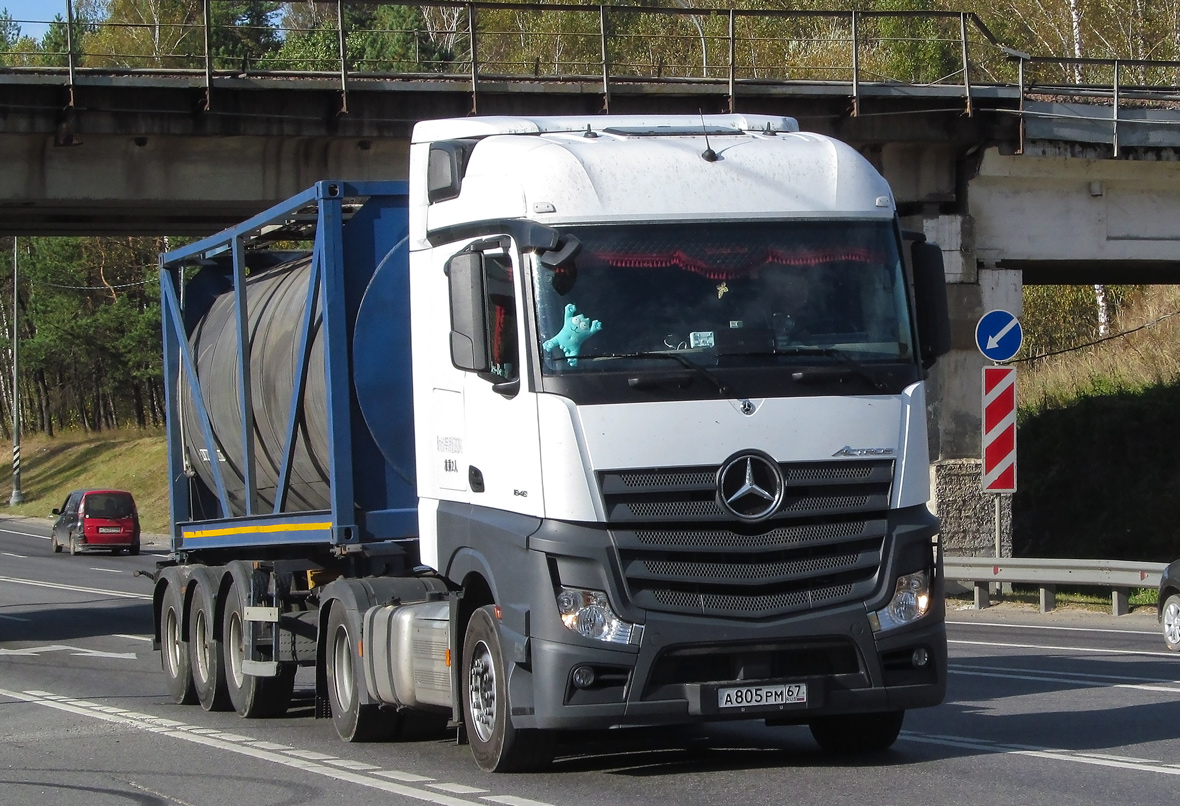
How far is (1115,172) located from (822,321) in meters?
17.4

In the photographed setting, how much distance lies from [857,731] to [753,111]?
15546 millimetres

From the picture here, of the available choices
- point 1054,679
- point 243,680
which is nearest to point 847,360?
point 1054,679

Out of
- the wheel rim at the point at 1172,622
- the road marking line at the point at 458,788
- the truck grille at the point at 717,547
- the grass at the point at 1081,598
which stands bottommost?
the grass at the point at 1081,598

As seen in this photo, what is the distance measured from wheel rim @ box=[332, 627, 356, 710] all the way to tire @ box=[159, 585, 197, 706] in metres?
3.00

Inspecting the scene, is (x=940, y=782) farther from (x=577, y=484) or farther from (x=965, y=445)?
(x=965, y=445)

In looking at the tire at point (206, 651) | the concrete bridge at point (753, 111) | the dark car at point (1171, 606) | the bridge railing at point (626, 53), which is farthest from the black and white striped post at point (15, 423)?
the dark car at point (1171, 606)

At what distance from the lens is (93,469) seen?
67312 millimetres

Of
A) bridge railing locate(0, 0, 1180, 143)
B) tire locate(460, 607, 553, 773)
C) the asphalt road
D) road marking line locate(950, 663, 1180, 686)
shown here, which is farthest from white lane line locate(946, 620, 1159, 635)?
tire locate(460, 607, 553, 773)

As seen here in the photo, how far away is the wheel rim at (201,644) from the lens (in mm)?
12521

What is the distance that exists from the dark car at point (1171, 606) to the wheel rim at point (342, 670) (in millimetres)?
7573

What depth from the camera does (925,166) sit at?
2411 cm

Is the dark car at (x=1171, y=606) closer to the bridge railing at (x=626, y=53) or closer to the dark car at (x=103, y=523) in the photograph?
the bridge railing at (x=626, y=53)

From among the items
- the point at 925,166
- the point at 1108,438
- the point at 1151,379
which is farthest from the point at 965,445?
the point at 1151,379

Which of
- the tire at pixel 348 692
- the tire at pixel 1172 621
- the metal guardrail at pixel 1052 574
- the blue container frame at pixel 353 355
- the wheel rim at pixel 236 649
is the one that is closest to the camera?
the tire at pixel 348 692
